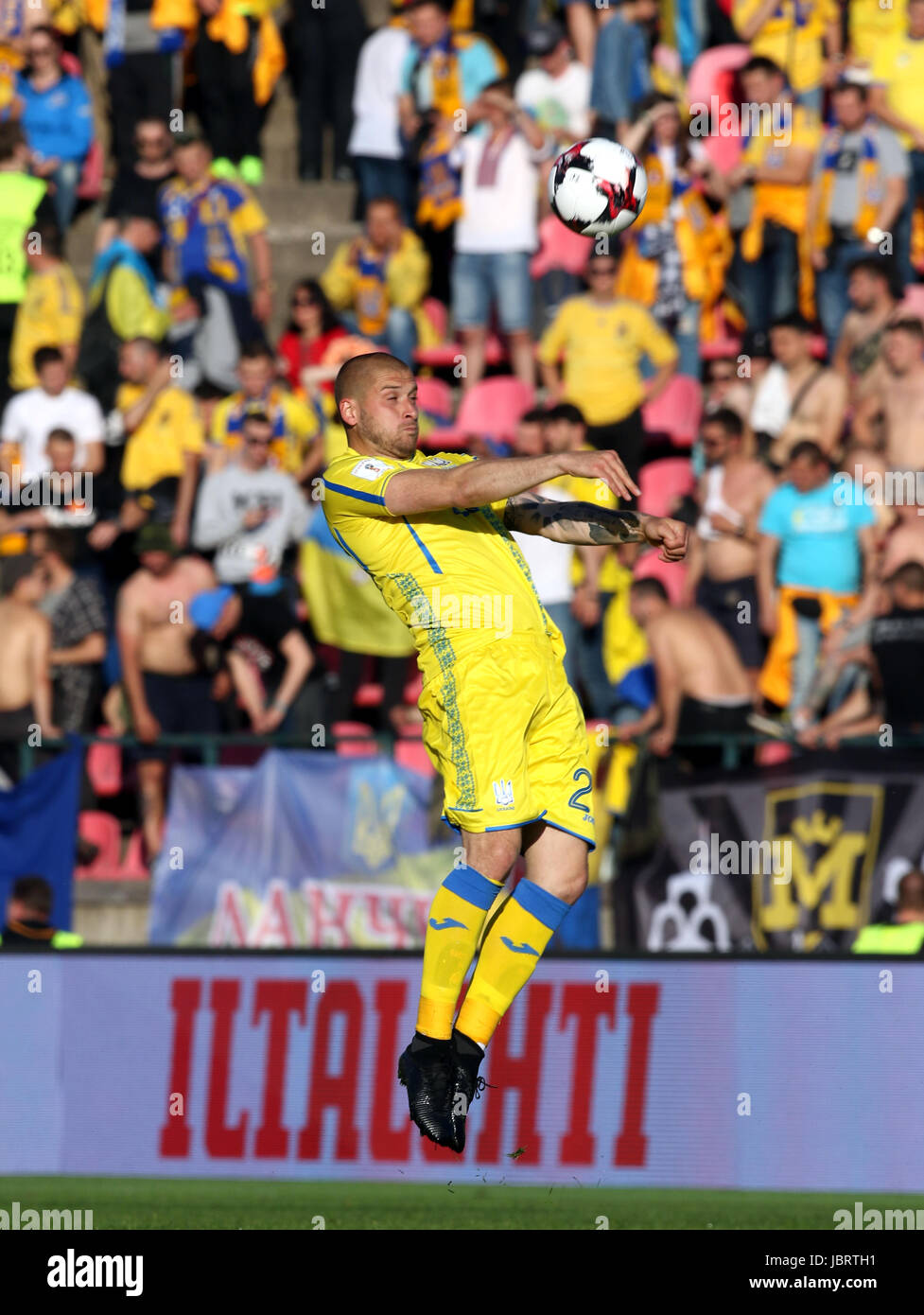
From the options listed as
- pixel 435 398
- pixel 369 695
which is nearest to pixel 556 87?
pixel 435 398

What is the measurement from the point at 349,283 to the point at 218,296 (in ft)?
3.05

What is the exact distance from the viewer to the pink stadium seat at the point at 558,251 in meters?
13.3

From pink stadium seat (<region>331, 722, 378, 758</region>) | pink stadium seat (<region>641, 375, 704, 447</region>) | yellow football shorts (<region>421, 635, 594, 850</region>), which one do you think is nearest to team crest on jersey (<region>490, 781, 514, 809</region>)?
yellow football shorts (<region>421, 635, 594, 850</region>)

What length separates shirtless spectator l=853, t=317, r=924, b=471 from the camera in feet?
37.9

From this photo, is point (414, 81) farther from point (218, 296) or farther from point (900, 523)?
point (900, 523)

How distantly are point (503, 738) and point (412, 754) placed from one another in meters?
4.44

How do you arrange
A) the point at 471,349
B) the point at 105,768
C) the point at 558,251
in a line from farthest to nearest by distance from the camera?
the point at 558,251, the point at 471,349, the point at 105,768

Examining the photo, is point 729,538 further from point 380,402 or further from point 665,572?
point 380,402

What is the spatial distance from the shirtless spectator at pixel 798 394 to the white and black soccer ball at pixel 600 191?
16.2 feet

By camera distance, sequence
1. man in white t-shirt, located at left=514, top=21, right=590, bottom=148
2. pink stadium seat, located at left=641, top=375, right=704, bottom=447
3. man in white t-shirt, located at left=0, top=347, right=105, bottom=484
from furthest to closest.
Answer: man in white t-shirt, located at left=514, top=21, right=590, bottom=148 < man in white t-shirt, located at left=0, top=347, right=105, bottom=484 < pink stadium seat, located at left=641, top=375, right=704, bottom=447

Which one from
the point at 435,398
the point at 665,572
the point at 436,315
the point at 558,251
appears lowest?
the point at 665,572

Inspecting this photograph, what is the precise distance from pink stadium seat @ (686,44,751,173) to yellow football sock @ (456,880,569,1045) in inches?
329

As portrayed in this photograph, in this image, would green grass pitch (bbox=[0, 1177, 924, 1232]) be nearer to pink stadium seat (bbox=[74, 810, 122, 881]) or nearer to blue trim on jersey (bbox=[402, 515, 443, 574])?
pink stadium seat (bbox=[74, 810, 122, 881])

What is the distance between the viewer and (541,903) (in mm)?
6473
